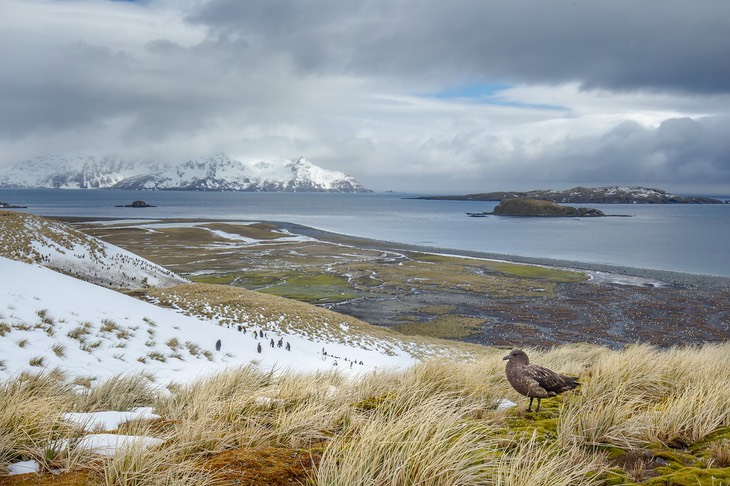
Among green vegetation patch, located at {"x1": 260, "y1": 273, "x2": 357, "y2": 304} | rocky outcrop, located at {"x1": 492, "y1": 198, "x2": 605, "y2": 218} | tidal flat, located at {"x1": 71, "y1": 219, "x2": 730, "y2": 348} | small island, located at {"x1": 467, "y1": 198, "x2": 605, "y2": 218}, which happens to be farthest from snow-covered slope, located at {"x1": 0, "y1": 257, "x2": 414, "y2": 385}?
rocky outcrop, located at {"x1": 492, "y1": 198, "x2": 605, "y2": 218}

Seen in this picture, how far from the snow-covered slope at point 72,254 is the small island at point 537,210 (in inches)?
5584

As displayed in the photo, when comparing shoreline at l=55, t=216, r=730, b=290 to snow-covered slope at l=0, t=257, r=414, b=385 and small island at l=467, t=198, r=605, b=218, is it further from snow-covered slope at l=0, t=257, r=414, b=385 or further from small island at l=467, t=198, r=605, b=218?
small island at l=467, t=198, r=605, b=218

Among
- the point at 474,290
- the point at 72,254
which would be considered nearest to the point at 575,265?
the point at 474,290

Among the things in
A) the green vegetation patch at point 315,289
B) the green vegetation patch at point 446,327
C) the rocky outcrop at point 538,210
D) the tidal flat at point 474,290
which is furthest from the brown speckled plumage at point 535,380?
the rocky outcrop at point 538,210

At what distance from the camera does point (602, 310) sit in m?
37.6

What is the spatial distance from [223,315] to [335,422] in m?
20.6

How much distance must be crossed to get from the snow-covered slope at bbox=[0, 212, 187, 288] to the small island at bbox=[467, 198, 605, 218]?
141832 millimetres

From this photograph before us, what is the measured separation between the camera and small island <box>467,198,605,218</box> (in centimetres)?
17025

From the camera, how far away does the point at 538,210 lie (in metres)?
174

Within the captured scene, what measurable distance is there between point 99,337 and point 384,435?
10334mm

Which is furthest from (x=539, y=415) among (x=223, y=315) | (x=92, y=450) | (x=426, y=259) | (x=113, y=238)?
(x=113, y=238)

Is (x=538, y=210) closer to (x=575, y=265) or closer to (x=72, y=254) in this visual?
(x=575, y=265)

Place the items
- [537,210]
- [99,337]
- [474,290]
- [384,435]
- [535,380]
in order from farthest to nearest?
[537,210]
[474,290]
[99,337]
[535,380]
[384,435]

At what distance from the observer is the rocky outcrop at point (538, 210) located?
17050cm
